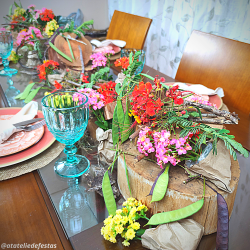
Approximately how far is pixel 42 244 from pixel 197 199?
0.32m

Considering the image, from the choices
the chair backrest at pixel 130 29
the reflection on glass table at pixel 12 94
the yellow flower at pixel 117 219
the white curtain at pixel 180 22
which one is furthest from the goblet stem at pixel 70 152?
the white curtain at pixel 180 22

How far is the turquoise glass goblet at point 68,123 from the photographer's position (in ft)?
1.87

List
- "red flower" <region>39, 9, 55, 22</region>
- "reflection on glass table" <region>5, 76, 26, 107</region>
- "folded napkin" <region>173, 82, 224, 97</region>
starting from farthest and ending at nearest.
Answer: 1. "red flower" <region>39, 9, 55, 22</region>
2. "reflection on glass table" <region>5, 76, 26, 107</region>
3. "folded napkin" <region>173, 82, 224, 97</region>

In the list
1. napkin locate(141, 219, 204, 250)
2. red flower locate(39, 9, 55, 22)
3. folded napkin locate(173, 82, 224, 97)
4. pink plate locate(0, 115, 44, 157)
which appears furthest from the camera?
red flower locate(39, 9, 55, 22)

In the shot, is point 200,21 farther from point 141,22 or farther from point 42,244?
point 42,244

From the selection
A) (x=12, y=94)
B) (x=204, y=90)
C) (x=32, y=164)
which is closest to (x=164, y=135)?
(x=32, y=164)

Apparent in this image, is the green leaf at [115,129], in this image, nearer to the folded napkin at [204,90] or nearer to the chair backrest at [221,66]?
the folded napkin at [204,90]

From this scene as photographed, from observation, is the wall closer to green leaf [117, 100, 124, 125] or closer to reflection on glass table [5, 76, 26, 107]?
reflection on glass table [5, 76, 26, 107]

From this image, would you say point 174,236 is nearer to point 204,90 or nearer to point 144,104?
point 144,104

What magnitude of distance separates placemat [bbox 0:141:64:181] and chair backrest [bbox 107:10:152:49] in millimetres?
1290

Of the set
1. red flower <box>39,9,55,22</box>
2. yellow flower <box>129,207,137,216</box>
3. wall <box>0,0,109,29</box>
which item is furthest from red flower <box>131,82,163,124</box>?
wall <box>0,0,109,29</box>

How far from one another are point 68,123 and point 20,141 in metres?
0.23

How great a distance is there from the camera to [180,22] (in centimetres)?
202

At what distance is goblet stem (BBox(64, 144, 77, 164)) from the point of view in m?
0.65
